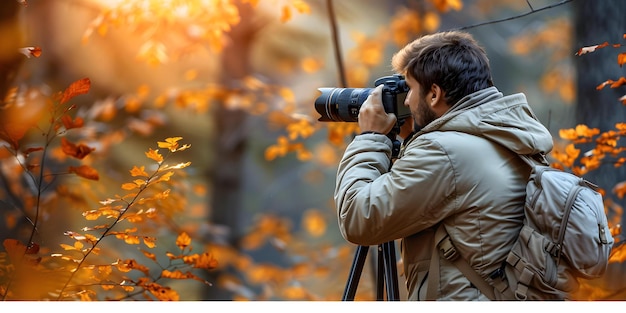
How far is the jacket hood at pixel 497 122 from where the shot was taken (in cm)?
135

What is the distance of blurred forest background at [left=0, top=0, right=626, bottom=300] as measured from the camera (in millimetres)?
2875

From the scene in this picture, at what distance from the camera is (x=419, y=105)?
1.46 m

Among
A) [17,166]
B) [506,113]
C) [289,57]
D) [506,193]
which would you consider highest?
[289,57]

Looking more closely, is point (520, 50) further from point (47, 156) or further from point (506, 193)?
point (47, 156)

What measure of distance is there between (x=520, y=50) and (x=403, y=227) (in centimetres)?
224

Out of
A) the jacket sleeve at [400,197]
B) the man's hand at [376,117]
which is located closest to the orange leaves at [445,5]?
the man's hand at [376,117]

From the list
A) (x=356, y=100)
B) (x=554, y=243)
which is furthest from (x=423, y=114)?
(x=554, y=243)

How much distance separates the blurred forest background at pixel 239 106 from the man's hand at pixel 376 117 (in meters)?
1.15

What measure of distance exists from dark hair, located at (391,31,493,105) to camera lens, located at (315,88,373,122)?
0.23 meters

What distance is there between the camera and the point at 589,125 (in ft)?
8.77

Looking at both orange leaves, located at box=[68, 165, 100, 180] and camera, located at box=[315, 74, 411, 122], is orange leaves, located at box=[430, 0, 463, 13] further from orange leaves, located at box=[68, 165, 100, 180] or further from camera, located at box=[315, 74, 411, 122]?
orange leaves, located at box=[68, 165, 100, 180]

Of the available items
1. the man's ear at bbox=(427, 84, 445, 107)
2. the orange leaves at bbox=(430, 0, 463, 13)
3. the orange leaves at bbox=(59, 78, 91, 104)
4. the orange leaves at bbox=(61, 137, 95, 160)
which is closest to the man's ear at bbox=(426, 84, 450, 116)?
the man's ear at bbox=(427, 84, 445, 107)

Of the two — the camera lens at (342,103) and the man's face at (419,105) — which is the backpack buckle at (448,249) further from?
the camera lens at (342,103)

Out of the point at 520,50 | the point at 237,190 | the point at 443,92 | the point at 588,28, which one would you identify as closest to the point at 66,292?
the point at 443,92
